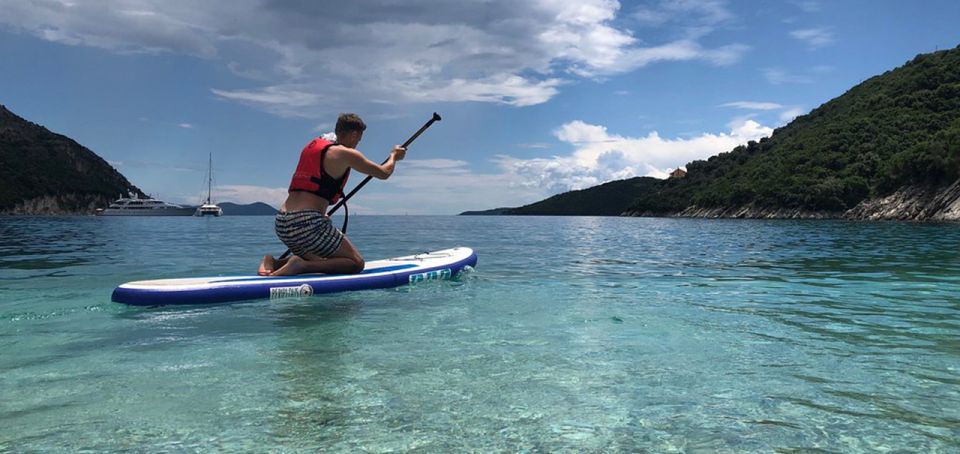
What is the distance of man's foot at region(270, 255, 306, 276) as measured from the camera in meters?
9.20

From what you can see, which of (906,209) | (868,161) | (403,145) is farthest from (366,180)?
(868,161)

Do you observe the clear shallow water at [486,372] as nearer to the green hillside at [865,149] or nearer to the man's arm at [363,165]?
the man's arm at [363,165]

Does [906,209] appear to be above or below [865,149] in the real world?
below

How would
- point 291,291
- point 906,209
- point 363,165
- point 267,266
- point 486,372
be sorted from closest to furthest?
point 486,372, point 363,165, point 291,291, point 267,266, point 906,209

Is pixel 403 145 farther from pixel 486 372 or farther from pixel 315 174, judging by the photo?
pixel 486 372

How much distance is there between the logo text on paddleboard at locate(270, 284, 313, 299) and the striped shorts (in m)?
0.62

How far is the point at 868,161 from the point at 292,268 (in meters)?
100

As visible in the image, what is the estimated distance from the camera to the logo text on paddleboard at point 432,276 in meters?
→ 10.9

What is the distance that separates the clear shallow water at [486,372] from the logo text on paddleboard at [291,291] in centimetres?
20

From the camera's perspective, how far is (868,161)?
85312 millimetres

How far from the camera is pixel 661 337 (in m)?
6.37

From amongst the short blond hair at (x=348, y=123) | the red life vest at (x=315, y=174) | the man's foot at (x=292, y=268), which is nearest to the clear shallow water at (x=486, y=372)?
the man's foot at (x=292, y=268)

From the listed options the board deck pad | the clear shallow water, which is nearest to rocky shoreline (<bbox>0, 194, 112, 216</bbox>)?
the board deck pad

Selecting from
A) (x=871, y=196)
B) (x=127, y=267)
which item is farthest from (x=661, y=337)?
(x=871, y=196)
